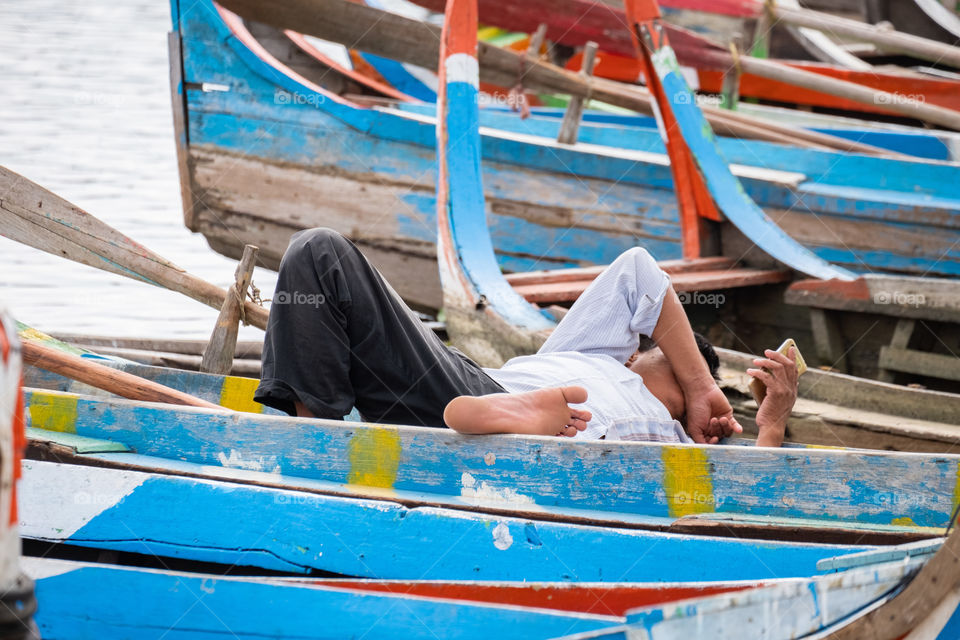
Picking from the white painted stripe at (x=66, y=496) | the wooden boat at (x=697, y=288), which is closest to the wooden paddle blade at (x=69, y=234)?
the white painted stripe at (x=66, y=496)

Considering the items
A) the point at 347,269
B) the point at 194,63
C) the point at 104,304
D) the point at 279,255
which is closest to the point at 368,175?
the point at 279,255

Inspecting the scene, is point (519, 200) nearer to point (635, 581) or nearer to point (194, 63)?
point (194, 63)

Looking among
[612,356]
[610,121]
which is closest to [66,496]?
[612,356]

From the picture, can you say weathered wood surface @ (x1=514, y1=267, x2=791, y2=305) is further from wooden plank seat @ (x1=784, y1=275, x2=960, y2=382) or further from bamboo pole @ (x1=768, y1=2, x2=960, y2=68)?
bamboo pole @ (x1=768, y1=2, x2=960, y2=68)

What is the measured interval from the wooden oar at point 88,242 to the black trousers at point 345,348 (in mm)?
592

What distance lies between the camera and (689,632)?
1.38 metres

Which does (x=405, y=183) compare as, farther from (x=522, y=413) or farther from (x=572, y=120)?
(x=522, y=413)

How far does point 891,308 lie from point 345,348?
6.72ft

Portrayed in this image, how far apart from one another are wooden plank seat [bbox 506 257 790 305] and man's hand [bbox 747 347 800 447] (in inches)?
42.3

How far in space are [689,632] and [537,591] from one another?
1.22ft

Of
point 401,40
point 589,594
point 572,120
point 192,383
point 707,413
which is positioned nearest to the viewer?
point 589,594

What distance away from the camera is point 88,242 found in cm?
277

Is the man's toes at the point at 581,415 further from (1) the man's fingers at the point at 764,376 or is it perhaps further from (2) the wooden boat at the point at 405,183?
(2) the wooden boat at the point at 405,183

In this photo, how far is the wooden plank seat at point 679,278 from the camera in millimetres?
3453
